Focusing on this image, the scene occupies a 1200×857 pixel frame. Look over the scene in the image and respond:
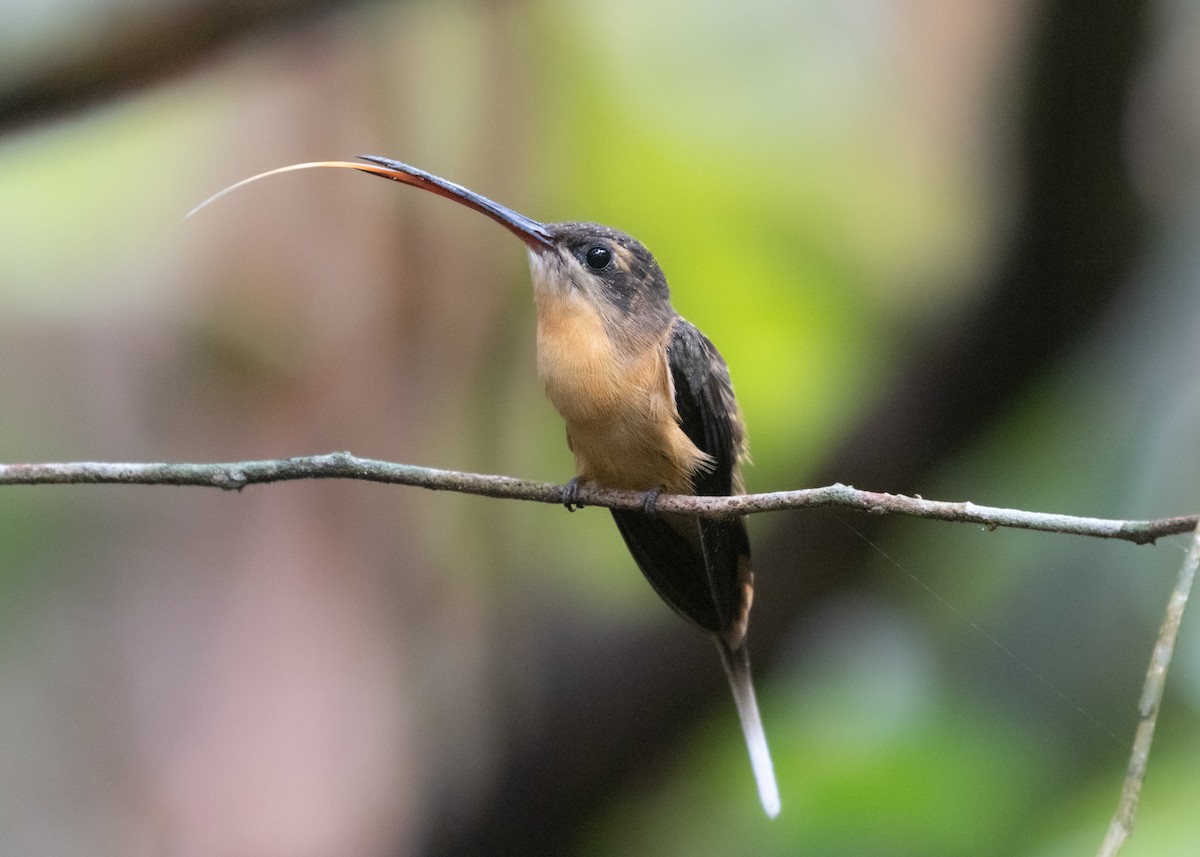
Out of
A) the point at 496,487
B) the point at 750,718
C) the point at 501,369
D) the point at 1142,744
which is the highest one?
the point at 501,369

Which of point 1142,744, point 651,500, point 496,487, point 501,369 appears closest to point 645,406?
point 651,500

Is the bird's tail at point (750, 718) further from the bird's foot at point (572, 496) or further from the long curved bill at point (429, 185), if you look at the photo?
the long curved bill at point (429, 185)

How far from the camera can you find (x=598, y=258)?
8.32 ft

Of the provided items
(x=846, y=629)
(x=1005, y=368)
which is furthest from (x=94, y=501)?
(x=1005, y=368)

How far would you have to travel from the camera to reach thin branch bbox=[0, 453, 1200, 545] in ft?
4.83

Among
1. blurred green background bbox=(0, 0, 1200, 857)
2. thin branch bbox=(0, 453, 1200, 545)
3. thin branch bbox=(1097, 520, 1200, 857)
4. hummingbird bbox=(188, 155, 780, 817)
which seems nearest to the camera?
thin branch bbox=(1097, 520, 1200, 857)

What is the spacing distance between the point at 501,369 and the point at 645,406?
1690 mm

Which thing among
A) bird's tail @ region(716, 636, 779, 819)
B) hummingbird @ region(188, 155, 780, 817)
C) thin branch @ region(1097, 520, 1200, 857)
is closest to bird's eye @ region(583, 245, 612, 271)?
hummingbird @ region(188, 155, 780, 817)

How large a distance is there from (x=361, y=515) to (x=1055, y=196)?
8.97 ft

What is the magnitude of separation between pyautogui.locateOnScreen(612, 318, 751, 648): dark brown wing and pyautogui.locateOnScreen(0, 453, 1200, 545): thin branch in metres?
0.56

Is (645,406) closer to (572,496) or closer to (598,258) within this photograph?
(572,496)

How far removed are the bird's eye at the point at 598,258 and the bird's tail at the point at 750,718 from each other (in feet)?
3.13

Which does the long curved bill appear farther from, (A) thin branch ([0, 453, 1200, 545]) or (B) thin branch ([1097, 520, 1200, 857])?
(B) thin branch ([1097, 520, 1200, 857])

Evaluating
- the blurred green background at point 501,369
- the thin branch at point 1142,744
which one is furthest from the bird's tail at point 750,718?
the thin branch at point 1142,744
